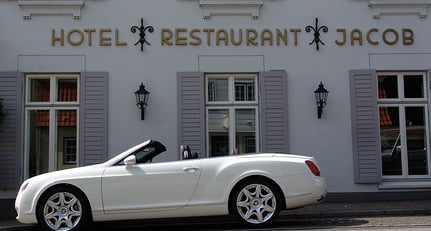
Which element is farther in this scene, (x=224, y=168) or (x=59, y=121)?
(x=59, y=121)

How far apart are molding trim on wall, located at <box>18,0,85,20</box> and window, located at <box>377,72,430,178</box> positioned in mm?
6408

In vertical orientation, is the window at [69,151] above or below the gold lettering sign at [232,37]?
below

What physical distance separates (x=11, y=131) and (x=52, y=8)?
Answer: 263cm

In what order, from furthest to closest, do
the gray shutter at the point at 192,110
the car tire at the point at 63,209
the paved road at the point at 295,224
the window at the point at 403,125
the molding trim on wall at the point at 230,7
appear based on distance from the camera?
the window at the point at 403,125
the molding trim on wall at the point at 230,7
the gray shutter at the point at 192,110
the paved road at the point at 295,224
the car tire at the point at 63,209

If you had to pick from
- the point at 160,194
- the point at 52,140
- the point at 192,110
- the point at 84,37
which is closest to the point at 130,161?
the point at 160,194

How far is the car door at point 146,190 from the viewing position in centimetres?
796

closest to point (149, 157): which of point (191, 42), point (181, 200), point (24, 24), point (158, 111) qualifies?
point (181, 200)

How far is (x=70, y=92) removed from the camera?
11.5 metres

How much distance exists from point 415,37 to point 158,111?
5.58 meters

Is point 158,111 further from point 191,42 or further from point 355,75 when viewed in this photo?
point 355,75

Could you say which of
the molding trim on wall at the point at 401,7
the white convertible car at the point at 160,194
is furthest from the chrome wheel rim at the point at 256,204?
the molding trim on wall at the point at 401,7

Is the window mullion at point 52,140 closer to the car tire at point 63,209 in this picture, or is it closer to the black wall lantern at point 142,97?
the black wall lantern at point 142,97

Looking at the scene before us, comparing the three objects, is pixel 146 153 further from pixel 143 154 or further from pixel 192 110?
pixel 192 110

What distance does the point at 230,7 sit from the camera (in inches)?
455
